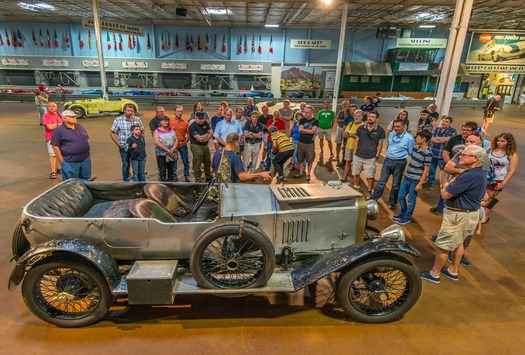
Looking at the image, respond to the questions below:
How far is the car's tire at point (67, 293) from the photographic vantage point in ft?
10.2

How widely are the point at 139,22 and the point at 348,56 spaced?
17.5m

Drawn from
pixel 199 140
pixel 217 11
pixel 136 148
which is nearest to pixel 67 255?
pixel 136 148

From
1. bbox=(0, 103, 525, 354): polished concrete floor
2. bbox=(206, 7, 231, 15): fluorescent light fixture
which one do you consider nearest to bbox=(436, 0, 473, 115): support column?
bbox=(0, 103, 525, 354): polished concrete floor

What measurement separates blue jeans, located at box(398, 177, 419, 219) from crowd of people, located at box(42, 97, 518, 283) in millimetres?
18

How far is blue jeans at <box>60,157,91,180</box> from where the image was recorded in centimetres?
547

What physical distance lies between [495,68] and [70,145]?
2915 cm

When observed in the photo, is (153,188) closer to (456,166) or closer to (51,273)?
(51,273)

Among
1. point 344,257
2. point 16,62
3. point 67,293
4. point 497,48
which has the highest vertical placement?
point 497,48

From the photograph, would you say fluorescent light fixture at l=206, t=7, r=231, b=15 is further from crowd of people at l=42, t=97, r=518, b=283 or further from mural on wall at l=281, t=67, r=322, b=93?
crowd of people at l=42, t=97, r=518, b=283

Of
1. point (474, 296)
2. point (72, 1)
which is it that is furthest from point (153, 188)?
point (72, 1)

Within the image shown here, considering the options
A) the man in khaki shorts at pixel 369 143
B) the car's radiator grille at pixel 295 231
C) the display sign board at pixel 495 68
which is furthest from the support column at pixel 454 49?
the display sign board at pixel 495 68

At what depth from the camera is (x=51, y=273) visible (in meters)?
3.20

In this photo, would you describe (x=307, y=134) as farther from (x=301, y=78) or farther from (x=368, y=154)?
(x=301, y=78)

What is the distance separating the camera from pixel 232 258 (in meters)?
3.26
